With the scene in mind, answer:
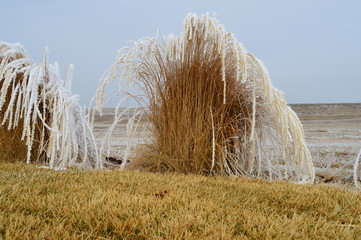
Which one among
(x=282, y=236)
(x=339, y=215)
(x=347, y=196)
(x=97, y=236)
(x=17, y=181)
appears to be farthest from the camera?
(x=347, y=196)

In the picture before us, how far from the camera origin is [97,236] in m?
1.54

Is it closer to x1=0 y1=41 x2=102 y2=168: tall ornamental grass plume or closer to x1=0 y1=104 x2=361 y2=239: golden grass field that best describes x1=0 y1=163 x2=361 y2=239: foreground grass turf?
x1=0 y1=104 x2=361 y2=239: golden grass field

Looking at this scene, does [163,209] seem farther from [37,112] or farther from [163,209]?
[37,112]

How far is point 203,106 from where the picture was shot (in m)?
3.37

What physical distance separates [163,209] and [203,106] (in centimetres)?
167

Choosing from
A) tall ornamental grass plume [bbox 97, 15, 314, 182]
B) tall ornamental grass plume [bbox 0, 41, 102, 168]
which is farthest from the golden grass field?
tall ornamental grass plume [bbox 0, 41, 102, 168]

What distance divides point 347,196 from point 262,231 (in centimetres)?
127

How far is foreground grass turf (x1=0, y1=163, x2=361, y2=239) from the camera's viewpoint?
1.59 meters

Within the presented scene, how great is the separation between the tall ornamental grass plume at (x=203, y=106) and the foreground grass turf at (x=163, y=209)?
0.68 meters

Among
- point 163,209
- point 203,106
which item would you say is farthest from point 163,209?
point 203,106

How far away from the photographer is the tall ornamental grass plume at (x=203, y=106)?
332 centimetres

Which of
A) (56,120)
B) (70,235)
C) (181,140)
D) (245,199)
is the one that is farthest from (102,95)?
(70,235)

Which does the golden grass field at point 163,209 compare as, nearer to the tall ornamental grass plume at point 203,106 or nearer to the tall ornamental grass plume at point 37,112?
the tall ornamental grass plume at point 203,106

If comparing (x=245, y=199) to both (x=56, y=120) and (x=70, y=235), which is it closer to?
(x=70, y=235)
